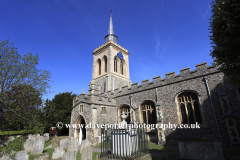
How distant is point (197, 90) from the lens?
10.2 metres

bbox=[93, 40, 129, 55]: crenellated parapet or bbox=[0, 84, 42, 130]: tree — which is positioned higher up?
bbox=[93, 40, 129, 55]: crenellated parapet

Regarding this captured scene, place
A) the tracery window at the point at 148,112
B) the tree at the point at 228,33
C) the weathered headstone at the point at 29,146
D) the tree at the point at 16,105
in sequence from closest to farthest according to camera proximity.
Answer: the tree at the point at 228,33 → the weathered headstone at the point at 29,146 → the tree at the point at 16,105 → the tracery window at the point at 148,112

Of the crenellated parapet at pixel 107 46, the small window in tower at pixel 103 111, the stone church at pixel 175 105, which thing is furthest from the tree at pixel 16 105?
the crenellated parapet at pixel 107 46

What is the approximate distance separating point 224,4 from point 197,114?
802 centimetres

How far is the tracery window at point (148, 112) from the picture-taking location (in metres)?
12.5

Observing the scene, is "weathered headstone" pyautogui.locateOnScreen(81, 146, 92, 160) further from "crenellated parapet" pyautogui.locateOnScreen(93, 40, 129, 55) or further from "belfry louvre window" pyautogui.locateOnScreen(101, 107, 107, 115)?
"crenellated parapet" pyautogui.locateOnScreen(93, 40, 129, 55)

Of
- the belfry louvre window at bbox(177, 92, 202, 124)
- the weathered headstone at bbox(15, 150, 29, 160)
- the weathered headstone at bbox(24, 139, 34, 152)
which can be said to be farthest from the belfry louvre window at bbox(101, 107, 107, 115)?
the weathered headstone at bbox(15, 150, 29, 160)

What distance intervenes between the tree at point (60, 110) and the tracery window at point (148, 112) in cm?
1193

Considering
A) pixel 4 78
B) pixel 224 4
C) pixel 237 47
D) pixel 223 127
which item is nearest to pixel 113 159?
pixel 237 47

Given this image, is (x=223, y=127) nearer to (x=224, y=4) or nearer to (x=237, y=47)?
(x=237, y=47)

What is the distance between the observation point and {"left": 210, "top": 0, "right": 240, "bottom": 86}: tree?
179 inches

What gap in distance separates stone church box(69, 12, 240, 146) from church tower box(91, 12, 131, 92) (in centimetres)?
629

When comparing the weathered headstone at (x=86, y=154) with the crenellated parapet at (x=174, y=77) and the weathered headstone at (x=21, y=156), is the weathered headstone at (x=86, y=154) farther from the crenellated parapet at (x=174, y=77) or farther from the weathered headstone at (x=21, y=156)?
the crenellated parapet at (x=174, y=77)

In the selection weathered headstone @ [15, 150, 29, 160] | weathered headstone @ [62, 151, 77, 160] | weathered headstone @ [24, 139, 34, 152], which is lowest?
weathered headstone @ [24, 139, 34, 152]
